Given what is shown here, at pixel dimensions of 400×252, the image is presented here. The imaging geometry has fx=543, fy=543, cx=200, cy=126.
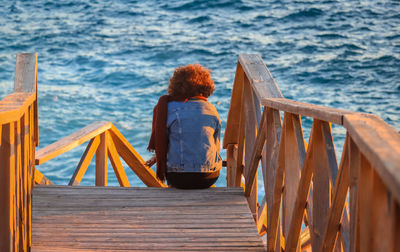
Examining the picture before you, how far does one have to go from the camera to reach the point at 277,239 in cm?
290

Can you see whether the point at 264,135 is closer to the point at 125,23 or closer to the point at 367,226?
the point at 367,226

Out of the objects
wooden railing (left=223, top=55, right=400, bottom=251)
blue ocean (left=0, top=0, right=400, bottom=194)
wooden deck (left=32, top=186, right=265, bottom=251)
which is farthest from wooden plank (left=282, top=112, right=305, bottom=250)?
blue ocean (left=0, top=0, right=400, bottom=194)

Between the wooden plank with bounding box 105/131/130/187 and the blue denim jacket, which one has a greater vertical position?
the blue denim jacket

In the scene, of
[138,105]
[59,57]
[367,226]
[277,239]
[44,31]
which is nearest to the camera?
[367,226]

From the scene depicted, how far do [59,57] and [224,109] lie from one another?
6459 mm

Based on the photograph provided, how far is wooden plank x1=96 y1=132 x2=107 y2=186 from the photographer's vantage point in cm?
491

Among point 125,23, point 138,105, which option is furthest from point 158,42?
point 138,105

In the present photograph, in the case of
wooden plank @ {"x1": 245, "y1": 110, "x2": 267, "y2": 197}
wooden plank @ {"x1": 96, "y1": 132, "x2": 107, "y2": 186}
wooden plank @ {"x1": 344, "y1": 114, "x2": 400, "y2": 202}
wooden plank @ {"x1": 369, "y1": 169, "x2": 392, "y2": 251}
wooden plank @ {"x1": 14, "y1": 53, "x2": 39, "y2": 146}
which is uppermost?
wooden plank @ {"x1": 344, "y1": 114, "x2": 400, "y2": 202}

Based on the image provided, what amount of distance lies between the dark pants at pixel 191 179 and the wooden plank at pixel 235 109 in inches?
36.8

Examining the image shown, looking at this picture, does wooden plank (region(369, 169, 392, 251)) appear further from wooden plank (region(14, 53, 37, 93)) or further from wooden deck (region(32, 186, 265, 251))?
wooden plank (region(14, 53, 37, 93))

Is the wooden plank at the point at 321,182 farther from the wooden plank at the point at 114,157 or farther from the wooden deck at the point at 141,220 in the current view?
the wooden plank at the point at 114,157

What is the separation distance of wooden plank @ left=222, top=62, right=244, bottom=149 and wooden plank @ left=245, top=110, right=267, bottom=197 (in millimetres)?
891

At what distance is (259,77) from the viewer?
3545 millimetres

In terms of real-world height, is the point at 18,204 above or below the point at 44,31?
above
